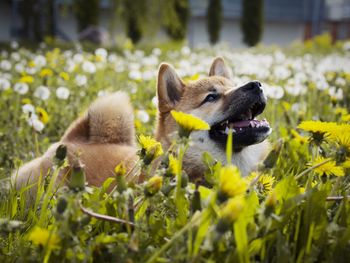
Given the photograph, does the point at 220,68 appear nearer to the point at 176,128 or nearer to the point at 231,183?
the point at 176,128

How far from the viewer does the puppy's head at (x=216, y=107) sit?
104 inches

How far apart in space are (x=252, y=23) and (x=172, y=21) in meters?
14.5

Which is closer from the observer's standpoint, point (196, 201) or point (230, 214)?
point (230, 214)

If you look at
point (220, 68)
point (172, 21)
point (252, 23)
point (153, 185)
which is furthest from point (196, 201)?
point (252, 23)

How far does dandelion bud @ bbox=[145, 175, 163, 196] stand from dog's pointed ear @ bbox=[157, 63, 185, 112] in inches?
60.1

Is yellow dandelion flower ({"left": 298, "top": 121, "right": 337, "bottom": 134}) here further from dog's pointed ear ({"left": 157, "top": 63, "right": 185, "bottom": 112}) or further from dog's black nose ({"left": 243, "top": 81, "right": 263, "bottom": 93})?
dog's pointed ear ({"left": 157, "top": 63, "right": 185, "bottom": 112})

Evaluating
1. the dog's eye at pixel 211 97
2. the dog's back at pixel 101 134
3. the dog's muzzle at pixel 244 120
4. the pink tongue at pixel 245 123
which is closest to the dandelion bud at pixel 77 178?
the dog's muzzle at pixel 244 120

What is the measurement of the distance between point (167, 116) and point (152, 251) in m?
1.52

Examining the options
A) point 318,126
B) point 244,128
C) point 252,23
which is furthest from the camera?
point 252,23

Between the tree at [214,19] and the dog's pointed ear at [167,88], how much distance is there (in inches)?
887

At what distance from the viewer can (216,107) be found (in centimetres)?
286

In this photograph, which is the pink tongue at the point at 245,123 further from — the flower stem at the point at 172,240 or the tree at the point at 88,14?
the tree at the point at 88,14

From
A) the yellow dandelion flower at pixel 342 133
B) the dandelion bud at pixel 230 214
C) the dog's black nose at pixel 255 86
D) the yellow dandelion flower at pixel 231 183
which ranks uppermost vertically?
the dog's black nose at pixel 255 86

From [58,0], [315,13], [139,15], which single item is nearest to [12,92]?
[139,15]
